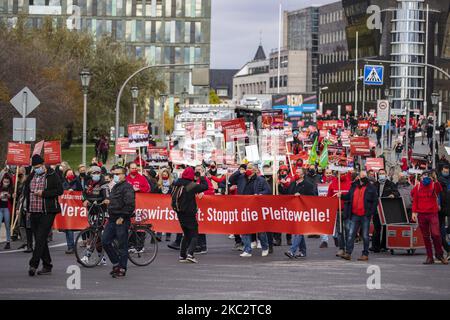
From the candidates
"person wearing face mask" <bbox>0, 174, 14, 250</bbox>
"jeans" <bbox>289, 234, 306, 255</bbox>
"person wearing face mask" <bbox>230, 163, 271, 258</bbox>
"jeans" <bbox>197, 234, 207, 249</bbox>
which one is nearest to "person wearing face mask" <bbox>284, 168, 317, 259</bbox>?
"jeans" <bbox>289, 234, 306, 255</bbox>

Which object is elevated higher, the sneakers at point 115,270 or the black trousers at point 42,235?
the black trousers at point 42,235

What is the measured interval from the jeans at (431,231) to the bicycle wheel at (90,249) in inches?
232

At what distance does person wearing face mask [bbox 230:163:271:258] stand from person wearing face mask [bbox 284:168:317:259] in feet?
2.09

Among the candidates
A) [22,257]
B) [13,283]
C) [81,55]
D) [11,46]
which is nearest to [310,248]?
[22,257]

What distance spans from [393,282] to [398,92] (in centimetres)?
17739

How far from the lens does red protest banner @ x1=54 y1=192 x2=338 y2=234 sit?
26281 mm

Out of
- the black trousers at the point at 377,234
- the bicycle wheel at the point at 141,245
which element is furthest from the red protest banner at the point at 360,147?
the bicycle wheel at the point at 141,245

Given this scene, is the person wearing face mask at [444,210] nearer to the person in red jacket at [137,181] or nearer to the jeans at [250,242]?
the jeans at [250,242]

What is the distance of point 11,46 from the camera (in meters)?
71.4

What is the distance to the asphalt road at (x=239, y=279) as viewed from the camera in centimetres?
1798

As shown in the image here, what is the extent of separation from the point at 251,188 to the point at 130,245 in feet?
15.0

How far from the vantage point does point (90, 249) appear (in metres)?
22.6

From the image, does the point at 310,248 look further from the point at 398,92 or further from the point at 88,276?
the point at 398,92
